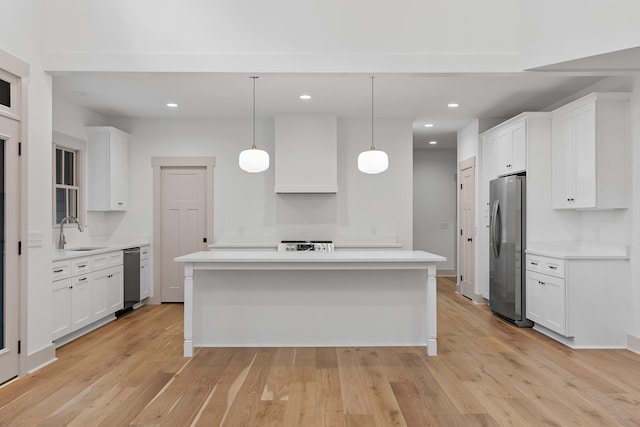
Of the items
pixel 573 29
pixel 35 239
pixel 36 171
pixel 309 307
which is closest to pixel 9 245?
pixel 35 239

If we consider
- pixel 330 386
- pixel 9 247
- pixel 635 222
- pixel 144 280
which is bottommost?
pixel 330 386

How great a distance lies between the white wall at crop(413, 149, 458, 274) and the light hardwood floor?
4.83 m

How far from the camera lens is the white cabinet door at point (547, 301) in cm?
423

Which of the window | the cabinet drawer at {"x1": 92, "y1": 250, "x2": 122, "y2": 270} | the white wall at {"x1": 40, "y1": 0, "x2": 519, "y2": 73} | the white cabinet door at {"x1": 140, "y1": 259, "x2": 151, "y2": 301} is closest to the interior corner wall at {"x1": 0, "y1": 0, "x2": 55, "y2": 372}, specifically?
the white wall at {"x1": 40, "y1": 0, "x2": 519, "y2": 73}

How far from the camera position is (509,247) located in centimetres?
521

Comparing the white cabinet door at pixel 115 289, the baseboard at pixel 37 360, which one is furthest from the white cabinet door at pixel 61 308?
the white cabinet door at pixel 115 289

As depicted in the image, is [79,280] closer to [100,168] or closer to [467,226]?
[100,168]

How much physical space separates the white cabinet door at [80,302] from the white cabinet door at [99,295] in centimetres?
9

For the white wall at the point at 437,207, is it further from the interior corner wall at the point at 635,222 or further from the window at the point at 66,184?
the window at the point at 66,184

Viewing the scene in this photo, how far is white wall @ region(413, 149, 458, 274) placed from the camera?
30.3ft

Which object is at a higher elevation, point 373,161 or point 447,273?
point 373,161

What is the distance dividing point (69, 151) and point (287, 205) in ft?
9.28

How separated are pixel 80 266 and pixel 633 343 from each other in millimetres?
5229

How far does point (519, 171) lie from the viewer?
5258 mm
